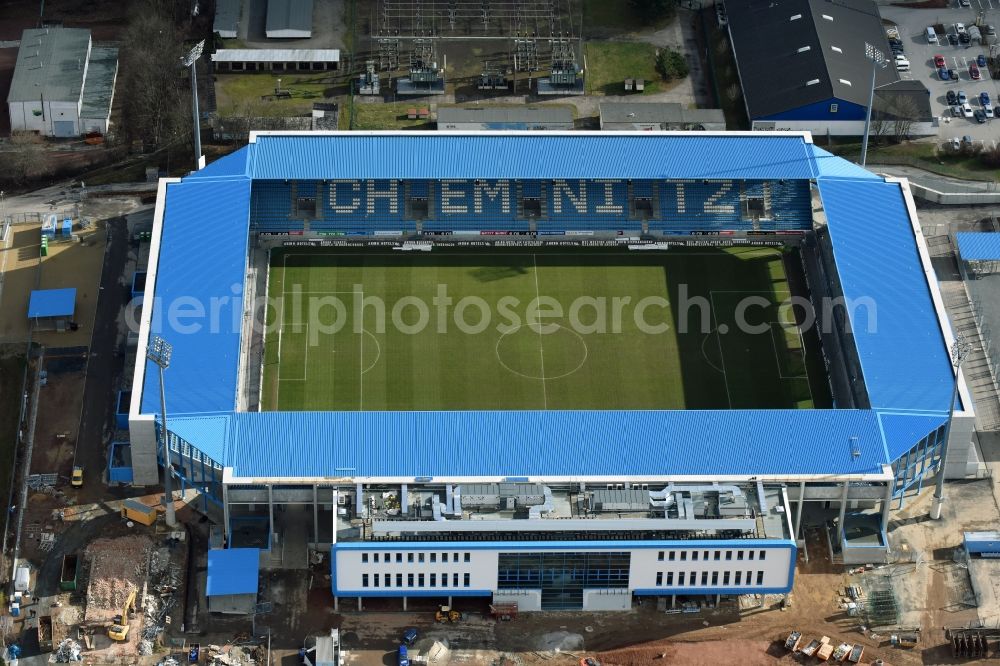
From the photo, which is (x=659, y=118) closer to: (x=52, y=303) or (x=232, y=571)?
(x=52, y=303)

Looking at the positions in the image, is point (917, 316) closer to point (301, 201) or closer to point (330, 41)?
point (301, 201)

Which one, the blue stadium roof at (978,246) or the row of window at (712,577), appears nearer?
the row of window at (712,577)

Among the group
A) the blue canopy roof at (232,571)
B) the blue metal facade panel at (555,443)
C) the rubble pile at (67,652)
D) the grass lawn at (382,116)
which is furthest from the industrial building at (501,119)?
the rubble pile at (67,652)

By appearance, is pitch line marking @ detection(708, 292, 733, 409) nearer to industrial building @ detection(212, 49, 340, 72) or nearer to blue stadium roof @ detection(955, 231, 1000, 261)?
blue stadium roof @ detection(955, 231, 1000, 261)

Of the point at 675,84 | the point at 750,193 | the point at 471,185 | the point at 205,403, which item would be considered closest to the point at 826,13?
the point at 675,84

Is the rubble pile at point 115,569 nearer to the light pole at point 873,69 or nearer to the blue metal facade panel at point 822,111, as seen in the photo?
the blue metal facade panel at point 822,111

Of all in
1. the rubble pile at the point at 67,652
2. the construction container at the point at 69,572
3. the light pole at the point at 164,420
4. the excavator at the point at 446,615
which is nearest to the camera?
the rubble pile at the point at 67,652
